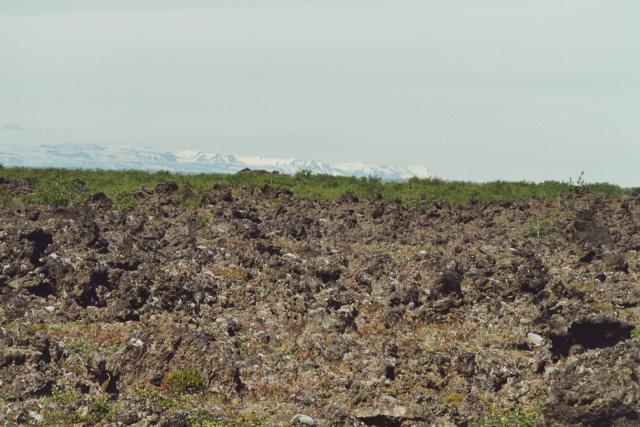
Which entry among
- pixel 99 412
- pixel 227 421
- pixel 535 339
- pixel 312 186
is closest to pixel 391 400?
pixel 227 421

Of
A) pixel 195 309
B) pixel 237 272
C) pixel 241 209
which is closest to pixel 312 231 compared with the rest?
pixel 241 209

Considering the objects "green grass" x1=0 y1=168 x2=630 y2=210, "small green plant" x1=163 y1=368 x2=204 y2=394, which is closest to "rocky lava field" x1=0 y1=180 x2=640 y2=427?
"small green plant" x1=163 y1=368 x2=204 y2=394

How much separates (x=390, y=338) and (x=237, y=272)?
20.0ft

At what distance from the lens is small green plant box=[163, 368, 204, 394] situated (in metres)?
14.0

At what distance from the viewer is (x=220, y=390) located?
14.0m

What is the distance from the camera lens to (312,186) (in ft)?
140

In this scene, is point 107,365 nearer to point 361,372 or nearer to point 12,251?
point 361,372

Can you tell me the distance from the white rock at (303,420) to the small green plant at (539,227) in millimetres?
20511

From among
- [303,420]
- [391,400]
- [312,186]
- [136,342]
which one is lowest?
[303,420]

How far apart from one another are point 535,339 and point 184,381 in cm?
784

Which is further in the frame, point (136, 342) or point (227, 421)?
point (136, 342)

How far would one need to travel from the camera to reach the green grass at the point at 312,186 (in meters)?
38.2

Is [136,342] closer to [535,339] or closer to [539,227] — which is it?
[535,339]

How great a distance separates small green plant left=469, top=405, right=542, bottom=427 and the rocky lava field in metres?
0.05
